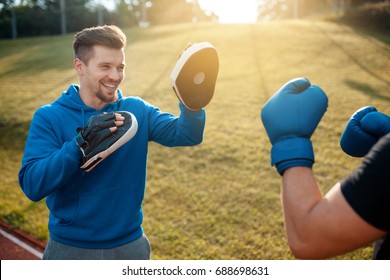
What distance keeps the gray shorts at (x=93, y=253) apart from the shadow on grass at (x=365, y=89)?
8.92m

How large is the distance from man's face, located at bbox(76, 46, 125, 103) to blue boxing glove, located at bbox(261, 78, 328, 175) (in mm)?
1120

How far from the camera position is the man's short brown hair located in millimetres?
2254

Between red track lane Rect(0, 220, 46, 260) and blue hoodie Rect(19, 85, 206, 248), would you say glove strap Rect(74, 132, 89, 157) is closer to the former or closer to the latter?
blue hoodie Rect(19, 85, 206, 248)

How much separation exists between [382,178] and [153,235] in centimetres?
363

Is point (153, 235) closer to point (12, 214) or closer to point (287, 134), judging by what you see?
point (12, 214)

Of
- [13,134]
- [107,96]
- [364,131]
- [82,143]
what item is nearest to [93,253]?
[82,143]

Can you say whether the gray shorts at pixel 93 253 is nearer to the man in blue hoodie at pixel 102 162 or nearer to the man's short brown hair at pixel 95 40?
the man in blue hoodie at pixel 102 162

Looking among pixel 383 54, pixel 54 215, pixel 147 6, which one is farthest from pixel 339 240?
pixel 147 6

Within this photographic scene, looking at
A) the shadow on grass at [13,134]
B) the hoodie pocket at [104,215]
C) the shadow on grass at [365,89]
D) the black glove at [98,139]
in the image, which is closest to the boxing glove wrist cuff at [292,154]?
the black glove at [98,139]

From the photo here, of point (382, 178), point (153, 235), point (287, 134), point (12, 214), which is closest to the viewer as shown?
point (382, 178)

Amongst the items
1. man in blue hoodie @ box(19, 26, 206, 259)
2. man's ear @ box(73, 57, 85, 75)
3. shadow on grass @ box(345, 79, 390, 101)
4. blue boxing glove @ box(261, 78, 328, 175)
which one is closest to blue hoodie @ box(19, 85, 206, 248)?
man in blue hoodie @ box(19, 26, 206, 259)

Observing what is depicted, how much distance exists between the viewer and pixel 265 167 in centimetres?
606

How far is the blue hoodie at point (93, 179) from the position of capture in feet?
6.81
